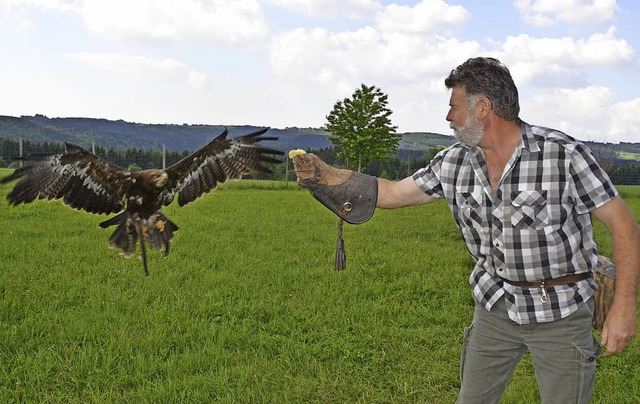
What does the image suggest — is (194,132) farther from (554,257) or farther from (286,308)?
(286,308)

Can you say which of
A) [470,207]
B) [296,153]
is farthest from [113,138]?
[470,207]

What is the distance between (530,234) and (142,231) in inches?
91.4

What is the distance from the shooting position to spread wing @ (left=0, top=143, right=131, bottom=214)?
252 centimetres

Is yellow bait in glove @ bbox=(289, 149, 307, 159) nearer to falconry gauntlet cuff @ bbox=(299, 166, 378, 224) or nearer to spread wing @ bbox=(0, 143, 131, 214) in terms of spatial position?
falconry gauntlet cuff @ bbox=(299, 166, 378, 224)

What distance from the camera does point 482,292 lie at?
3.87m

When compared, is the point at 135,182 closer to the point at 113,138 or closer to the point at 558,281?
the point at 113,138

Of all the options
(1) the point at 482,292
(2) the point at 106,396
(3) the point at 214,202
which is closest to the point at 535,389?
(1) the point at 482,292

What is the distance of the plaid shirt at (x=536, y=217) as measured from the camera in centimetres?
341

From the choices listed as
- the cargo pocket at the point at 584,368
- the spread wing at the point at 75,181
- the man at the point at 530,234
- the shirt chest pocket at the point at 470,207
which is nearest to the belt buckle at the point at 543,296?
the man at the point at 530,234

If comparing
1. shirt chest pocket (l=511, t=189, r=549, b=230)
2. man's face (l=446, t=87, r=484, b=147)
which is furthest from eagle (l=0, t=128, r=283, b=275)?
shirt chest pocket (l=511, t=189, r=549, b=230)

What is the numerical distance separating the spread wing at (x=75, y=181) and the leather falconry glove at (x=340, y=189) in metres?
1.37

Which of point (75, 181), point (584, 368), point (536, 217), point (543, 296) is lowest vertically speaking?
point (584, 368)

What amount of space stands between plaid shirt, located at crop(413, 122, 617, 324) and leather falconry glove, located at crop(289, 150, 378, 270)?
2.22 ft

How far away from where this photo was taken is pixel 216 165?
9.90 ft
